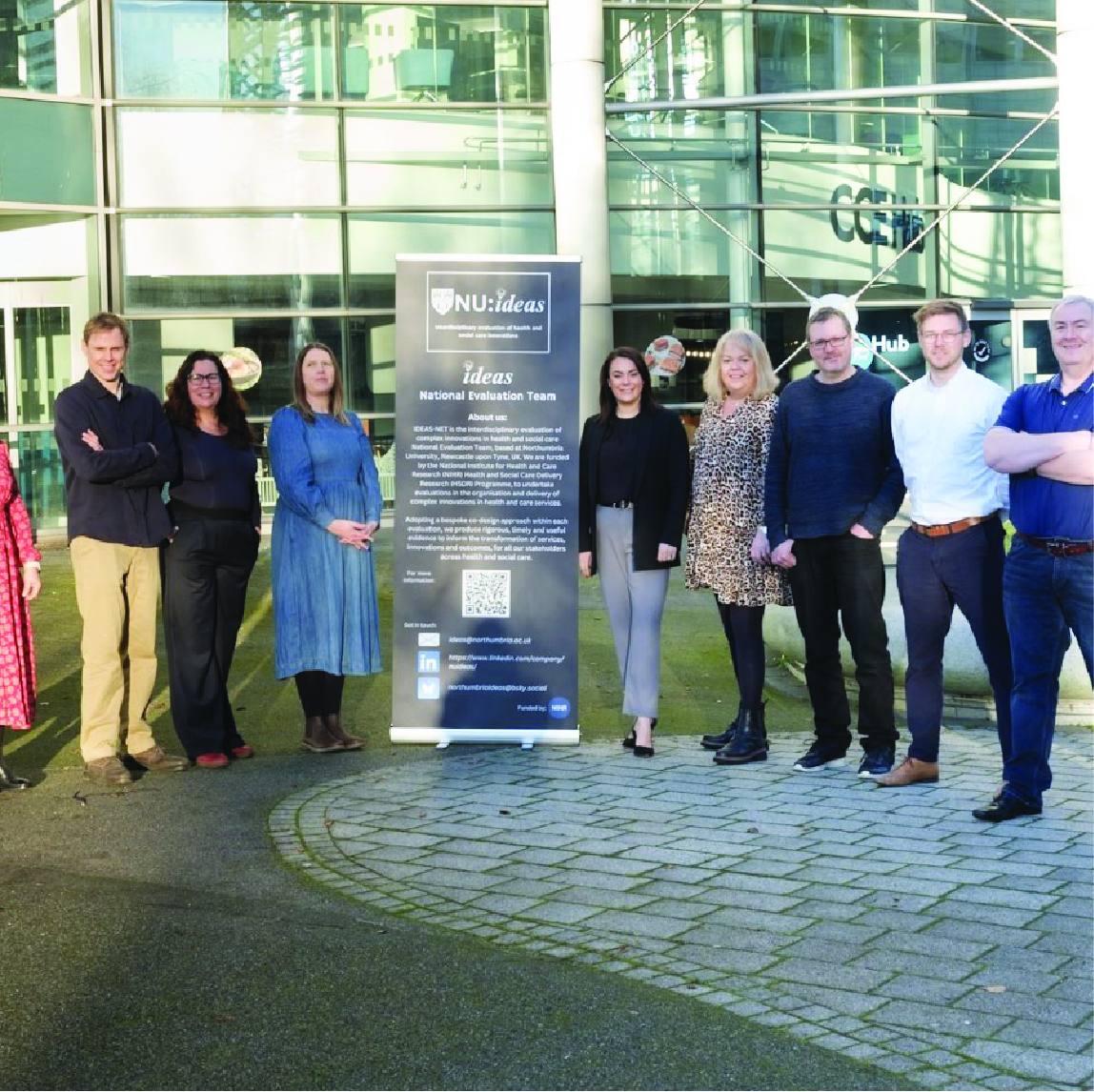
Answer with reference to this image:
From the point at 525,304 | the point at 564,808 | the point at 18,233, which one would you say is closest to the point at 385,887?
the point at 564,808

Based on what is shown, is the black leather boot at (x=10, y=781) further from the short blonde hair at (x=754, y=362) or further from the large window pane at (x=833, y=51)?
the large window pane at (x=833, y=51)

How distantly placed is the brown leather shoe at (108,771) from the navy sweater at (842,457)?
303cm

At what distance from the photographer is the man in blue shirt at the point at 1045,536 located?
20.2ft

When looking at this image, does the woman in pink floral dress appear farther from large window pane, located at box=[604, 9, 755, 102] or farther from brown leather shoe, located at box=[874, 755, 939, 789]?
large window pane, located at box=[604, 9, 755, 102]

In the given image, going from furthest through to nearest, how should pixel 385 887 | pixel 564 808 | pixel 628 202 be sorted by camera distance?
pixel 628 202
pixel 564 808
pixel 385 887

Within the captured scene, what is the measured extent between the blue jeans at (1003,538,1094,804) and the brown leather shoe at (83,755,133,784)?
3638 millimetres

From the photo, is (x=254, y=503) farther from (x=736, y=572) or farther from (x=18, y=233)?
(x=18, y=233)

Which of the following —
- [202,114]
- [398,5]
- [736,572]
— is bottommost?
[736,572]

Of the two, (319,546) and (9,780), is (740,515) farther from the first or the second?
(9,780)

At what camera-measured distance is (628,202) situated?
20.0m

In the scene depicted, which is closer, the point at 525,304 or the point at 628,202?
the point at 525,304

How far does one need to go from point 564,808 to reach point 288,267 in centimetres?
1356

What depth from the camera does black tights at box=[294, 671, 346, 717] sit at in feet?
26.8

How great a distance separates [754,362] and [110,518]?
2.90 m
